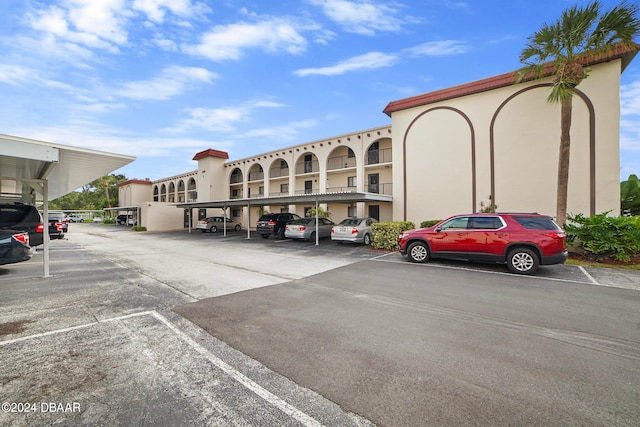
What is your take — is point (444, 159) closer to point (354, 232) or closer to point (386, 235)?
point (386, 235)

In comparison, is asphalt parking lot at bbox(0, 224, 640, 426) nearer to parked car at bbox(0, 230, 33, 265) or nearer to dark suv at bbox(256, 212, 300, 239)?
parked car at bbox(0, 230, 33, 265)

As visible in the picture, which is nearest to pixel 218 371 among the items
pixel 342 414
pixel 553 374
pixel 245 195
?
pixel 342 414

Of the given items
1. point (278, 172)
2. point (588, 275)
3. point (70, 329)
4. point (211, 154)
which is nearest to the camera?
point (70, 329)

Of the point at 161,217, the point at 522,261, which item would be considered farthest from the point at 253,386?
the point at 161,217

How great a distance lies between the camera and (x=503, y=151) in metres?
→ 13.8

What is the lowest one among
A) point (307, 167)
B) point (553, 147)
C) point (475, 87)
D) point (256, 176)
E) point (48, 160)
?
point (48, 160)

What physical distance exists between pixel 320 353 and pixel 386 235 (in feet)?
31.9

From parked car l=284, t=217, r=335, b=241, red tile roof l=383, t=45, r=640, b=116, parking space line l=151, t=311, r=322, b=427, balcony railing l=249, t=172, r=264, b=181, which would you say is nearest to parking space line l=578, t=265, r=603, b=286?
parking space line l=151, t=311, r=322, b=427

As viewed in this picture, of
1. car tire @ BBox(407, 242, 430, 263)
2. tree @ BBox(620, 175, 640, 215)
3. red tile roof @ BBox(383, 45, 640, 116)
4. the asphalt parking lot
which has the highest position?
red tile roof @ BBox(383, 45, 640, 116)

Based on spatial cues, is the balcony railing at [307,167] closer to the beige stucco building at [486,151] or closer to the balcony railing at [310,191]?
the balcony railing at [310,191]

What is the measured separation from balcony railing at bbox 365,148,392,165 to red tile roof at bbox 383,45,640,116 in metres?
3.65

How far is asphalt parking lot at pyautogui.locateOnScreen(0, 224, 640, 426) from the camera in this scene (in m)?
2.21

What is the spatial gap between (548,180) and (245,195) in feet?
81.1

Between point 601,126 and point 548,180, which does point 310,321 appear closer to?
point 548,180
